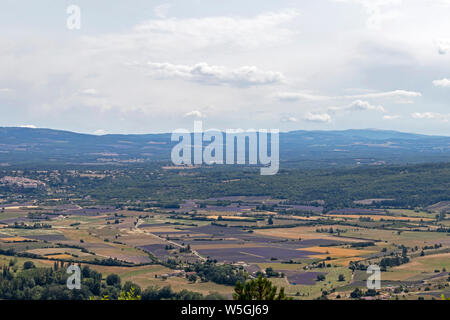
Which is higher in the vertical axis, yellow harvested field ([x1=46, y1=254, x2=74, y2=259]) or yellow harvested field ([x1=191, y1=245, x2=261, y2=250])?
yellow harvested field ([x1=46, y1=254, x2=74, y2=259])

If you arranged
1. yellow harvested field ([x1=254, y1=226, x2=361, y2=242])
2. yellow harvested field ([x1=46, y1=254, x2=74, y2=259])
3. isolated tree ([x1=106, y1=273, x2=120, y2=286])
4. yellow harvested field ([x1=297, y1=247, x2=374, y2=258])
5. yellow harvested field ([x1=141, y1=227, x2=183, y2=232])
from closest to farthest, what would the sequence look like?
isolated tree ([x1=106, y1=273, x2=120, y2=286]), yellow harvested field ([x1=46, y1=254, x2=74, y2=259]), yellow harvested field ([x1=297, y1=247, x2=374, y2=258]), yellow harvested field ([x1=254, y1=226, x2=361, y2=242]), yellow harvested field ([x1=141, y1=227, x2=183, y2=232])

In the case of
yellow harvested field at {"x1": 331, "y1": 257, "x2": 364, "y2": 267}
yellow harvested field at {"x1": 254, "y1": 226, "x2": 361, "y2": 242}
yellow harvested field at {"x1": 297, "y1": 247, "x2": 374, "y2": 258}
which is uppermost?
yellow harvested field at {"x1": 331, "y1": 257, "x2": 364, "y2": 267}

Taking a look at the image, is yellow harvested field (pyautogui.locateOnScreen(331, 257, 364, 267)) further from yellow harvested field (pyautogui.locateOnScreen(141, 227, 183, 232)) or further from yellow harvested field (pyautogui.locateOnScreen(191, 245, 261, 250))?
yellow harvested field (pyautogui.locateOnScreen(141, 227, 183, 232))

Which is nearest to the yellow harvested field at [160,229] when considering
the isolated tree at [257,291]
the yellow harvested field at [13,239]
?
the yellow harvested field at [13,239]

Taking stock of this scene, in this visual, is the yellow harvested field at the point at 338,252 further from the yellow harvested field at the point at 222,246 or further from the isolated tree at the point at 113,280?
the isolated tree at the point at 113,280

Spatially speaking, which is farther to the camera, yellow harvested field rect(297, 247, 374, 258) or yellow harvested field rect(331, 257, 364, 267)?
yellow harvested field rect(297, 247, 374, 258)

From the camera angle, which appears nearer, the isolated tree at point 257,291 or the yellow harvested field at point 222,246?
the isolated tree at point 257,291

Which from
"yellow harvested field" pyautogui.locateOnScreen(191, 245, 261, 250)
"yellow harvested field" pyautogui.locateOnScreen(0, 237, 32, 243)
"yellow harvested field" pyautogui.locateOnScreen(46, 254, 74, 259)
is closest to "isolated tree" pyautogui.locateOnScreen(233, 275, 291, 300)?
"yellow harvested field" pyautogui.locateOnScreen(46, 254, 74, 259)

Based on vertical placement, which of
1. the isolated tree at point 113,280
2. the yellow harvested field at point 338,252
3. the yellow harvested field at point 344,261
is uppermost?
the isolated tree at point 113,280

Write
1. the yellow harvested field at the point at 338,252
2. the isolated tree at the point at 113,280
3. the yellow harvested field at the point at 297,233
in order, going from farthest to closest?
the yellow harvested field at the point at 297,233 < the yellow harvested field at the point at 338,252 < the isolated tree at the point at 113,280

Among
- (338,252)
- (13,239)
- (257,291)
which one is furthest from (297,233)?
(257,291)
